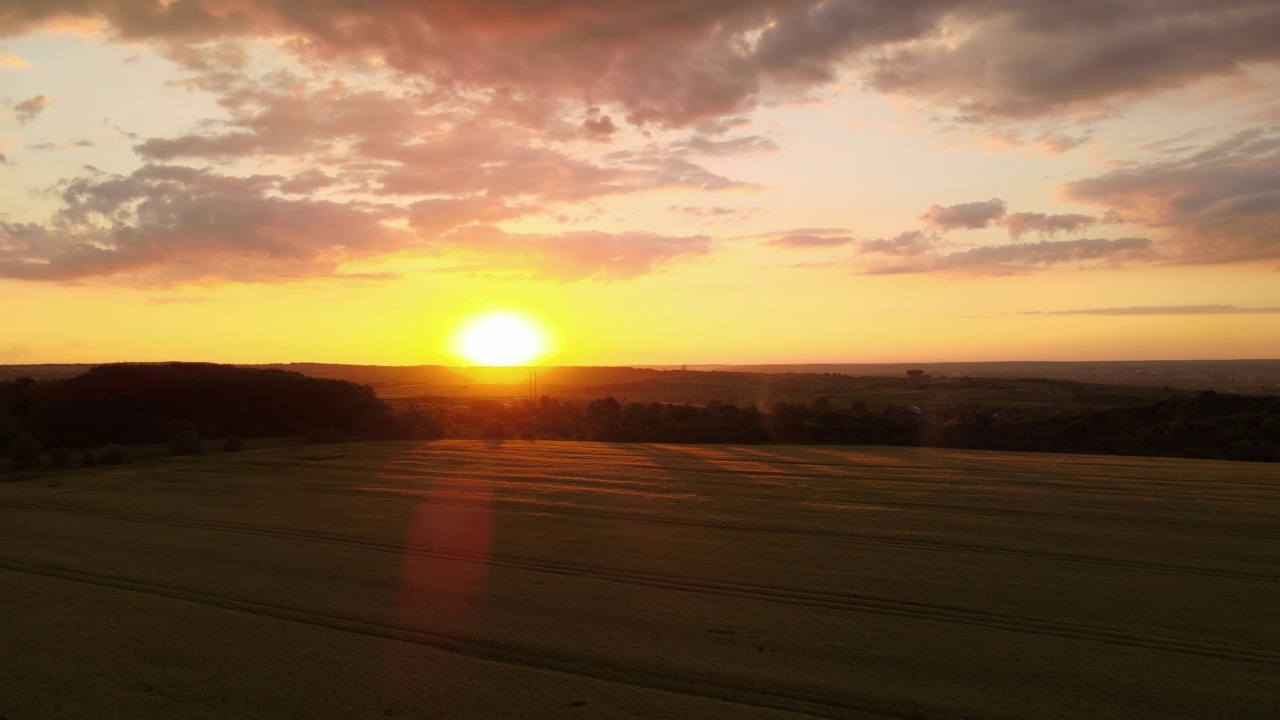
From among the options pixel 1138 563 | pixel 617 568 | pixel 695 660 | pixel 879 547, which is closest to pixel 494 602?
pixel 617 568

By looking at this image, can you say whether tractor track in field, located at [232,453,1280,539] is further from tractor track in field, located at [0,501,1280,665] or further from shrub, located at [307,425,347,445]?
shrub, located at [307,425,347,445]

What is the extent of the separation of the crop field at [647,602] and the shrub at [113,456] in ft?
17.7

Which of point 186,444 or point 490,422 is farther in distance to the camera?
point 490,422

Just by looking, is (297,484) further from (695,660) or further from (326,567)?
(695,660)

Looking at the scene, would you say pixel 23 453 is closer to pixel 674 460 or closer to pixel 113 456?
pixel 113 456

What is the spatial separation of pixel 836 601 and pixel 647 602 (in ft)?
5.53

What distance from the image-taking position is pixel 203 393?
26.5 metres

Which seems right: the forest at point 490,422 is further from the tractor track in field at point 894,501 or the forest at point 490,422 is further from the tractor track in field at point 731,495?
the tractor track in field at point 894,501

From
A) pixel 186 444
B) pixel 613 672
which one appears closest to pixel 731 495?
pixel 613 672

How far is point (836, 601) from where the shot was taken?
24.4ft

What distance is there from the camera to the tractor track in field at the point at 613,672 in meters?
5.16

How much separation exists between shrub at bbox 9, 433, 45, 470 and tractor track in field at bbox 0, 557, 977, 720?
14.9 metres

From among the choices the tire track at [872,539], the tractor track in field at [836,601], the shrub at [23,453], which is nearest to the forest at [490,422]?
the shrub at [23,453]

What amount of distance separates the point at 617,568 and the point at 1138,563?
557cm
